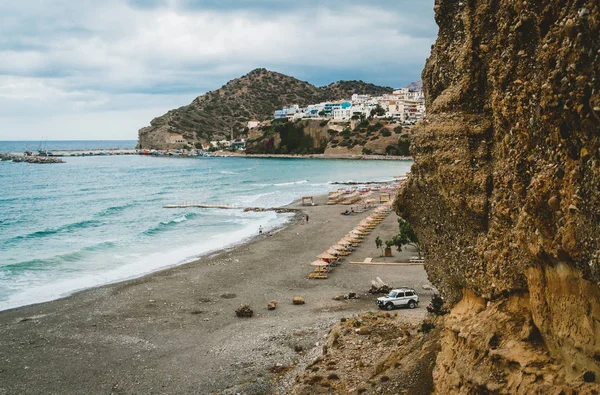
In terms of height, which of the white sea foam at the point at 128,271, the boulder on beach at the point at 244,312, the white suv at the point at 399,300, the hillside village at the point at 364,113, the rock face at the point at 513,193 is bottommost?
the white sea foam at the point at 128,271

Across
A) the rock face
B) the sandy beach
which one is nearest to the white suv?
the sandy beach

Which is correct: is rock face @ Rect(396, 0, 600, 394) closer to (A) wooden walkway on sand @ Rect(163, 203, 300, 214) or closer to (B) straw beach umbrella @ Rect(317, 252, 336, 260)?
(B) straw beach umbrella @ Rect(317, 252, 336, 260)

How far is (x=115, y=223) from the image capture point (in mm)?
49625

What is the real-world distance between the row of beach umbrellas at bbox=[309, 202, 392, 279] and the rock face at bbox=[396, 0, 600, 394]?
17.8 metres

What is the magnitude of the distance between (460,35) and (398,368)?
7.40 metres

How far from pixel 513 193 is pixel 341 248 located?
25222 mm

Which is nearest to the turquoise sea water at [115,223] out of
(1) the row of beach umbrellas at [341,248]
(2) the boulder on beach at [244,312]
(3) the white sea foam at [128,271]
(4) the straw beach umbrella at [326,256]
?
(3) the white sea foam at [128,271]

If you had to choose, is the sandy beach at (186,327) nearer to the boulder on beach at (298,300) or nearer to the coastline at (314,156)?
the boulder on beach at (298,300)

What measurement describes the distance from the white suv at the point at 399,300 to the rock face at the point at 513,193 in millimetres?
11051

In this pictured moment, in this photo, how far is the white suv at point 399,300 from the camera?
2100cm

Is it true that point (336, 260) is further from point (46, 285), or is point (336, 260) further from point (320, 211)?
point (320, 211)

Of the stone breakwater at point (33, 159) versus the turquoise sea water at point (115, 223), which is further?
the stone breakwater at point (33, 159)

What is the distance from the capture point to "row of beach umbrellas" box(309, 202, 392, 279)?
28261 mm

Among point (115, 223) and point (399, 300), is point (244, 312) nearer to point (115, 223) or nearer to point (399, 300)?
point (399, 300)
